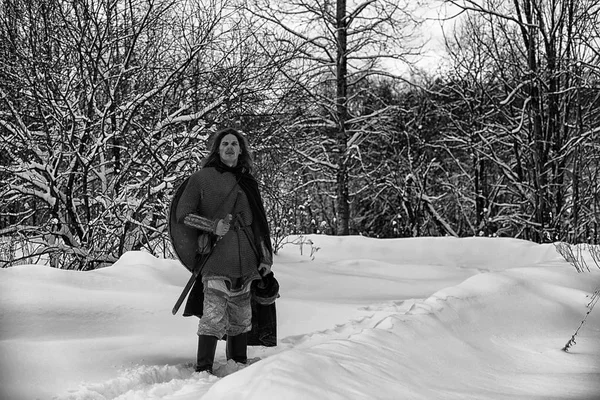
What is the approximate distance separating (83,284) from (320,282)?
321cm

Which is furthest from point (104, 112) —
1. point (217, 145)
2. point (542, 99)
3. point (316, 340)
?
point (542, 99)

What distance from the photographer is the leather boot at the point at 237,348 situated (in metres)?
4.51

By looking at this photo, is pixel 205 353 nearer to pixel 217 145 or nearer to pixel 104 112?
pixel 217 145

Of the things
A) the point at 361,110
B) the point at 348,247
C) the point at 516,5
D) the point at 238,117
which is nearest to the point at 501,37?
the point at 516,5

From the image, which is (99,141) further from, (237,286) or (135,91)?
(237,286)

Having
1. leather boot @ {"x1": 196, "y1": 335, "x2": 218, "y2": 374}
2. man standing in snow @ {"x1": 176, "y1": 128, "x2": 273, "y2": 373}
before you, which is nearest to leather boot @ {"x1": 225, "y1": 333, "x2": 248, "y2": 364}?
man standing in snow @ {"x1": 176, "y1": 128, "x2": 273, "y2": 373}

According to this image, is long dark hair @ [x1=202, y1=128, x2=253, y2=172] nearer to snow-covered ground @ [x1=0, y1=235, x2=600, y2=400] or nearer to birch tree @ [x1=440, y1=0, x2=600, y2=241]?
snow-covered ground @ [x1=0, y1=235, x2=600, y2=400]

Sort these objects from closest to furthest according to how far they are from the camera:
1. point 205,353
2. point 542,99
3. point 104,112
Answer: point 205,353, point 104,112, point 542,99

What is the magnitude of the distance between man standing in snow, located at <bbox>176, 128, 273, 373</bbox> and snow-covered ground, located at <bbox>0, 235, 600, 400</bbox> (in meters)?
0.27

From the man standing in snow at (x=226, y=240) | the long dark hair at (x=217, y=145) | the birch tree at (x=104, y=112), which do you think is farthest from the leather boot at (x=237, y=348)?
the birch tree at (x=104, y=112)

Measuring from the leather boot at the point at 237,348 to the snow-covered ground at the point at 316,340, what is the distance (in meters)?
0.10

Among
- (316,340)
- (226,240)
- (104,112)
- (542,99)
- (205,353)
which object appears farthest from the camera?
(542,99)

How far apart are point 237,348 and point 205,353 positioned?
349 mm

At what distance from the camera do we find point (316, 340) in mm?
5098
